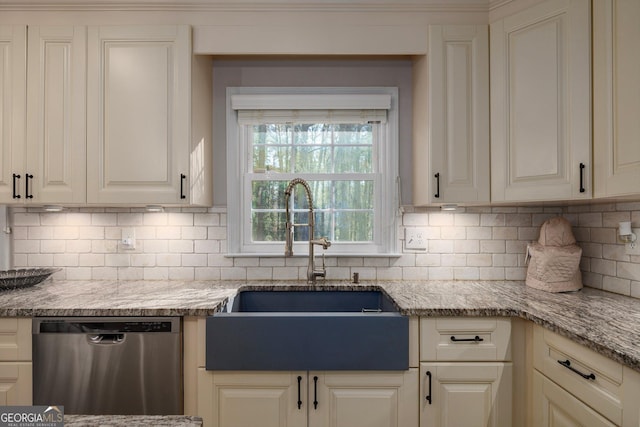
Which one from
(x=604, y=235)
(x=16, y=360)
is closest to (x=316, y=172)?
(x=604, y=235)

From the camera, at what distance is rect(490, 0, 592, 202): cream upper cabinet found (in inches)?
67.3

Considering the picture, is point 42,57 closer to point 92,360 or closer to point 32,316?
point 32,316

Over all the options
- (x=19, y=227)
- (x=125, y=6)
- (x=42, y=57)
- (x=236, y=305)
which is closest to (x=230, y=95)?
(x=125, y=6)

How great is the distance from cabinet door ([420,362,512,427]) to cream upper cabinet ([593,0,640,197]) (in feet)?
2.93

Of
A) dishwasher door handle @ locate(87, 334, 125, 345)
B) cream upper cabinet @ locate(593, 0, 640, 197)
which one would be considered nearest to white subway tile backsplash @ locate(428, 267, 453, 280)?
cream upper cabinet @ locate(593, 0, 640, 197)

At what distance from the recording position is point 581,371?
1329mm

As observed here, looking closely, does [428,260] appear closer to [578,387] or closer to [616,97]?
[578,387]

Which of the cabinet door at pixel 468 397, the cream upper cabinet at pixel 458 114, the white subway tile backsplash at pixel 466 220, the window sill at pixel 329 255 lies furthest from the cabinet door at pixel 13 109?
the white subway tile backsplash at pixel 466 220

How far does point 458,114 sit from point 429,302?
3.23 ft

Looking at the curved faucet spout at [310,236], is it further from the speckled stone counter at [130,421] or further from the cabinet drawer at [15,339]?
the speckled stone counter at [130,421]

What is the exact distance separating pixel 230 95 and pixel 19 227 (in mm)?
1479

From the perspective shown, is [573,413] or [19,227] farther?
[19,227]

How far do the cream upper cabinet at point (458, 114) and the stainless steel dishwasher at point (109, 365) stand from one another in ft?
4.84

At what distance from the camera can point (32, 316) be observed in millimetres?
1668
